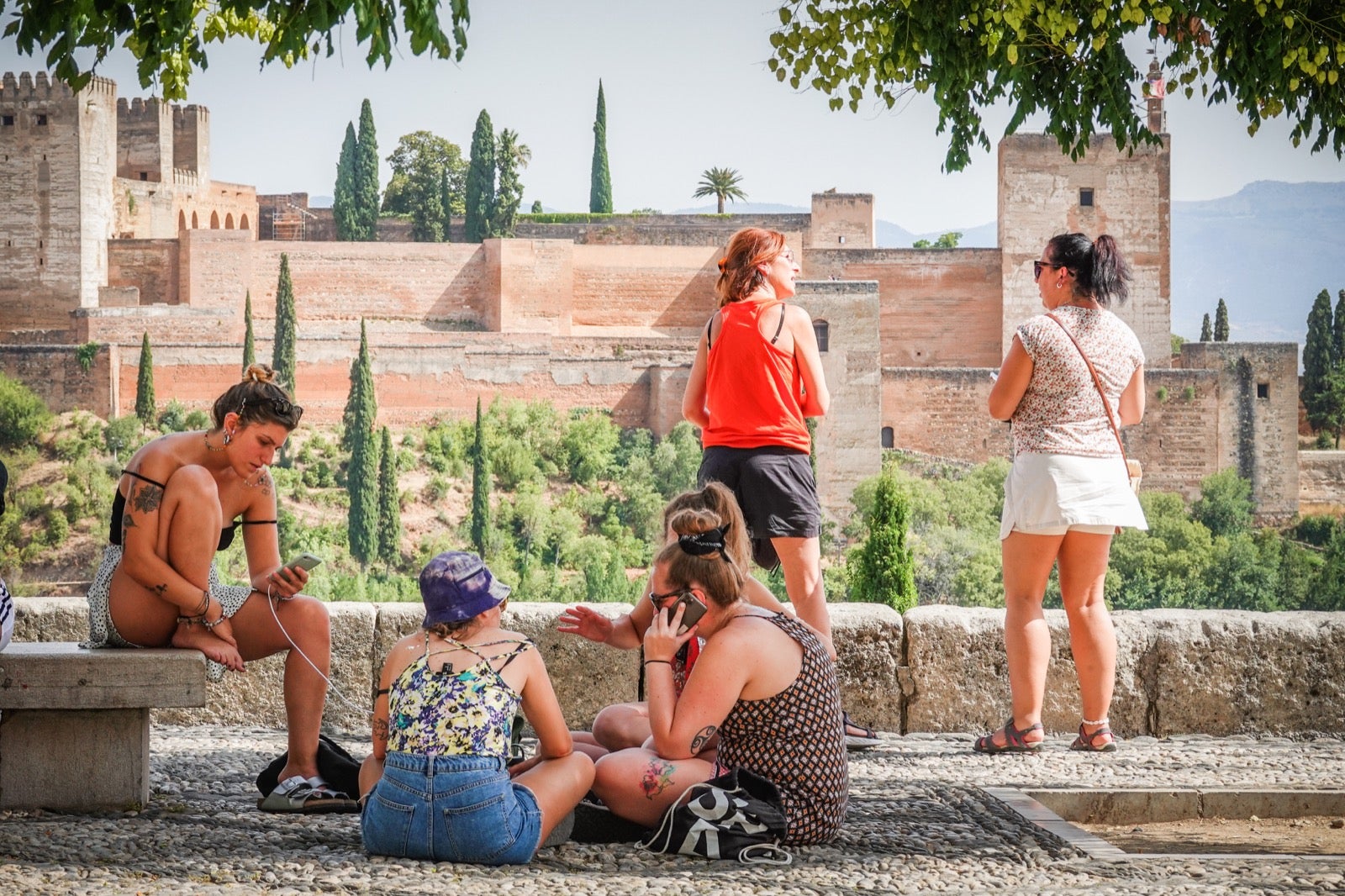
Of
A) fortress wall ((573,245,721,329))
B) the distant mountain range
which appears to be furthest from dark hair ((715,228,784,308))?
the distant mountain range

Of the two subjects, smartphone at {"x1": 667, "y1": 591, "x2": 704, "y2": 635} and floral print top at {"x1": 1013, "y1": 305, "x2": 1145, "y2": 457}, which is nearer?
smartphone at {"x1": 667, "y1": 591, "x2": 704, "y2": 635}

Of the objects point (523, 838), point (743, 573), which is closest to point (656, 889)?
point (523, 838)

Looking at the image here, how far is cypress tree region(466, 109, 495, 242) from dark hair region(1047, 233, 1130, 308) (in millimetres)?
36947

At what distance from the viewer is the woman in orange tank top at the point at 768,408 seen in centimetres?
361

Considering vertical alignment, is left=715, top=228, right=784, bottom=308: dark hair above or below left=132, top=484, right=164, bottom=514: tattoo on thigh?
above

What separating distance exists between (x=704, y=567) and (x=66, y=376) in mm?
33527

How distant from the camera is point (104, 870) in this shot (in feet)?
8.05

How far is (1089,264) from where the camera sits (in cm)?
365

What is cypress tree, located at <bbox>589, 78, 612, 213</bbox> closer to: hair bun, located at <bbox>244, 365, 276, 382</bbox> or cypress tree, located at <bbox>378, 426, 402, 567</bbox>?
cypress tree, located at <bbox>378, 426, 402, 567</bbox>

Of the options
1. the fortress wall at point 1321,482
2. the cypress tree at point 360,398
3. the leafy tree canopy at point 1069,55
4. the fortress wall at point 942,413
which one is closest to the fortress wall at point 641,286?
the fortress wall at point 942,413

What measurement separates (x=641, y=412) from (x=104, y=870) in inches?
1231

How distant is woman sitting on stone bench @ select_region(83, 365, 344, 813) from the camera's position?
2.97 meters

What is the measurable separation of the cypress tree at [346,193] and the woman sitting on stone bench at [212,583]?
125 feet

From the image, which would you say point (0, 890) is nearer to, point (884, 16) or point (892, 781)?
point (892, 781)
